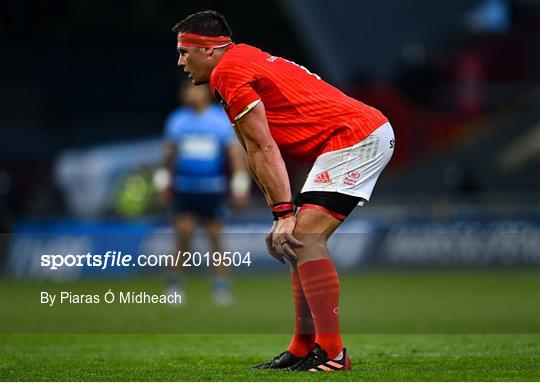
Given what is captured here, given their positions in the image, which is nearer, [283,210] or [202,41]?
[283,210]

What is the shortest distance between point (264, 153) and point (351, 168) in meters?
0.61

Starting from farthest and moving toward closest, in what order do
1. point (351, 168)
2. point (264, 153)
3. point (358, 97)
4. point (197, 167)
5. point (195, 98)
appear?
point (358, 97) → point (197, 167) → point (195, 98) → point (351, 168) → point (264, 153)

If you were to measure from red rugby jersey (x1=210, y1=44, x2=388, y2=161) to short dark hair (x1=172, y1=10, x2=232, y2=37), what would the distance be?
0.46 ft

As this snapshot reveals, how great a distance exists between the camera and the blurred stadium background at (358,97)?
67.6ft

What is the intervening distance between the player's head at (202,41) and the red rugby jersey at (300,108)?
0.09 m

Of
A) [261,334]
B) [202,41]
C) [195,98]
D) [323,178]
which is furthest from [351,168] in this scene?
[195,98]

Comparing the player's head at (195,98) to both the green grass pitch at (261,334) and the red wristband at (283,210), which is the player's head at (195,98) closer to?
the green grass pitch at (261,334)

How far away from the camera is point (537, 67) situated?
90.6ft

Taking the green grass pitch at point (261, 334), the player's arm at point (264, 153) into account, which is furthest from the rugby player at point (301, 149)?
the green grass pitch at point (261, 334)

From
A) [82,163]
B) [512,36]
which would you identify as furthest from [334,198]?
[512,36]

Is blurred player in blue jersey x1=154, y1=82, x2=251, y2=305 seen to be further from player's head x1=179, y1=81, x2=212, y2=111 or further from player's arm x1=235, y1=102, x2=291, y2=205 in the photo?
player's arm x1=235, y1=102, x2=291, y2=205

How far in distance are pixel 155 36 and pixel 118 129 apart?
9.00 feet

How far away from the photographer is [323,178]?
726cm

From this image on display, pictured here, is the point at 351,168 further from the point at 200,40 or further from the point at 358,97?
the point at 358,97
